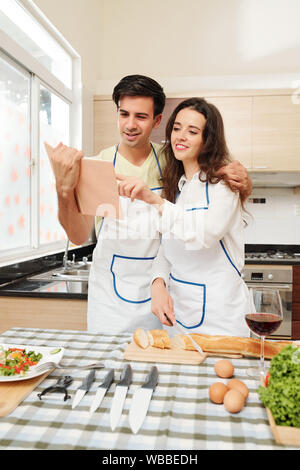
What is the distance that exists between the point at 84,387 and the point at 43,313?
117 centimetres

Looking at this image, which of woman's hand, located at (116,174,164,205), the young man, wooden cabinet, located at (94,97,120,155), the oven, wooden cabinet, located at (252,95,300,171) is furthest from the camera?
wooden cabinet, located at (94,97,120,155)

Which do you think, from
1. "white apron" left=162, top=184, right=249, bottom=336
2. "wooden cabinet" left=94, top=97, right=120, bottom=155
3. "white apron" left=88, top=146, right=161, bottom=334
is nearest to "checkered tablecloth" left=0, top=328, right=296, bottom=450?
"white apron" left=162, top=184, right=249, bottom=336

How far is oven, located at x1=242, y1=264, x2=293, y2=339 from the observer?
3.15 metres

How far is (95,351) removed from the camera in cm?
105

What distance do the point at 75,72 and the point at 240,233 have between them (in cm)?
244

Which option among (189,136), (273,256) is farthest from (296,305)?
(189,136)

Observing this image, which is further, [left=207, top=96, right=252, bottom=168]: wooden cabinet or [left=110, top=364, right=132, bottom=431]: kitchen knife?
[left=207, top=96, right=252, bottom=168]: wooden cabinet

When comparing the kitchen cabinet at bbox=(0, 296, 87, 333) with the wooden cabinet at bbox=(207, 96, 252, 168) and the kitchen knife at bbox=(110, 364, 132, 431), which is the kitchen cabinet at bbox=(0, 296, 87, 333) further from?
the wooden cabinet at bbox=(207, 96, 252, 168)

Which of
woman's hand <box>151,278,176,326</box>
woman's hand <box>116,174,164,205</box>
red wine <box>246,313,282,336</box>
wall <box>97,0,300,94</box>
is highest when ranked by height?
wall <box>97,0,300,94</box>

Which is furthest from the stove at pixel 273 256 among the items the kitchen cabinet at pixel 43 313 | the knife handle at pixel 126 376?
the knife handle at pixel 126 376

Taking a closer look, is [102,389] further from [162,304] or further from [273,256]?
[273,256]

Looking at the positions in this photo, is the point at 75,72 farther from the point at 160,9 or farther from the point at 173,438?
the point at 173,438

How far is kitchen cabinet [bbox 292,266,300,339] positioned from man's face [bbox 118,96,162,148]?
217 centimetres
